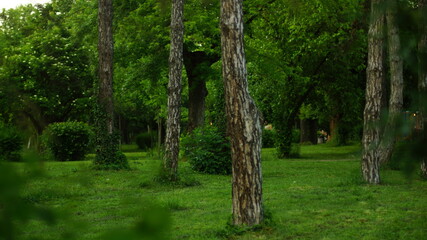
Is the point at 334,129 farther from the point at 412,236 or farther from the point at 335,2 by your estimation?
the point at 412,236

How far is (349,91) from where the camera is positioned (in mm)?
28281

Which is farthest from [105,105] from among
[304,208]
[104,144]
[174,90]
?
[304,208]

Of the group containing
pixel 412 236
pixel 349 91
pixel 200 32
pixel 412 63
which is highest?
pixel 200 32

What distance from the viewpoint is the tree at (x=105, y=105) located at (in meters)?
18.6

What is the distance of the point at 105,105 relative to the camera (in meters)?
18.7

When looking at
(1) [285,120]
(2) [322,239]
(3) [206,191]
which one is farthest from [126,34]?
(2) [322,239]

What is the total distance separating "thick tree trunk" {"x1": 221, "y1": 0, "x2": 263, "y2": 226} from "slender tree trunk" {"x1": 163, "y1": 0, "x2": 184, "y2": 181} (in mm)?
6410

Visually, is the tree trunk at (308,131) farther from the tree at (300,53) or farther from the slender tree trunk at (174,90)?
the slender tree trunk at (174,90)

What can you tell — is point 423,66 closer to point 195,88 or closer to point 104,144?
point 104,144

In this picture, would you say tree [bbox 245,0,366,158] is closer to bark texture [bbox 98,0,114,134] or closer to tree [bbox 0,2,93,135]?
bark texture [bbox 98,0,114,134]

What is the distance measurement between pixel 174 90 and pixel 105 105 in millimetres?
4844

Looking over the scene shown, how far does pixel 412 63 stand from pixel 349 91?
2754cm

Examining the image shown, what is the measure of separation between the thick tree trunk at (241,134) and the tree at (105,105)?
1113 cm

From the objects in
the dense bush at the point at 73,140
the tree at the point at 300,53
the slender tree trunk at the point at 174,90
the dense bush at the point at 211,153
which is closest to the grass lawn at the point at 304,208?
the slender tree trunk at the point at 174,90
